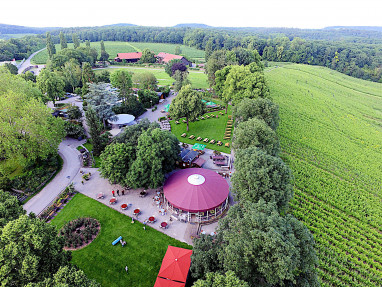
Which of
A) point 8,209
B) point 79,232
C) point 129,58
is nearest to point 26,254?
point 8,209

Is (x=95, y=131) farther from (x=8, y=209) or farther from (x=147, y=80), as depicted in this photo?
(x=147, y=80)

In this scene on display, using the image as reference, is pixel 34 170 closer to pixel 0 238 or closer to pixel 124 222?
pixel 124 222

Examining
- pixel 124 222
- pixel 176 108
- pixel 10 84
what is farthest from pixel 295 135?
pixel 10 84

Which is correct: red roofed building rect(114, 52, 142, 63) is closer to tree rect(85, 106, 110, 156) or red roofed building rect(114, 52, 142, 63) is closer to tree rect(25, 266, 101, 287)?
tree rect(85, 106, 110, 156)

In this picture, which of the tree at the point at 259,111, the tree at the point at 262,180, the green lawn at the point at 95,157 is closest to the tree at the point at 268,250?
the tree at the point at 262,180

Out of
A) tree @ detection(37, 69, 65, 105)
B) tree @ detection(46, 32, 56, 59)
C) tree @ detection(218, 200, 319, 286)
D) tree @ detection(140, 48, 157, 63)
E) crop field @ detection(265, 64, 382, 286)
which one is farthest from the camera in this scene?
tree @ detection(140, 48, 157, 63)

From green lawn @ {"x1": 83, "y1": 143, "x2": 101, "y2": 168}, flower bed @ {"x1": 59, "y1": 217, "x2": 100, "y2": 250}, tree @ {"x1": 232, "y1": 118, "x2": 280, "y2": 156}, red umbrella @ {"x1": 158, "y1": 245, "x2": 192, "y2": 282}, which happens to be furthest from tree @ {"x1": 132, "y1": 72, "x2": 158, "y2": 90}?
red umbrella @ {"x1": 158, "y1": 245, "x2": 192, "y2": 282}

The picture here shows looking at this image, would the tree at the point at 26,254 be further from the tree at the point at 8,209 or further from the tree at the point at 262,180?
the tree at the point at 262,180

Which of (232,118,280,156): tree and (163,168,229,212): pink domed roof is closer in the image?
(163,168,229,212): pink domed roof
